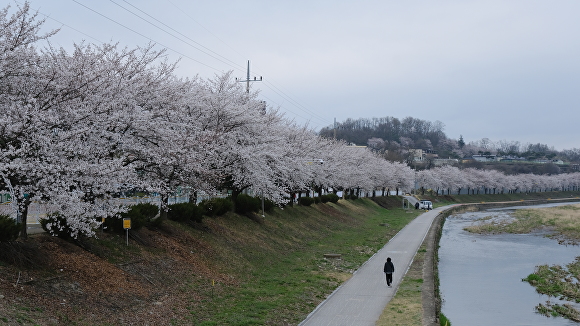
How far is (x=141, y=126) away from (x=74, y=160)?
11.2 ft

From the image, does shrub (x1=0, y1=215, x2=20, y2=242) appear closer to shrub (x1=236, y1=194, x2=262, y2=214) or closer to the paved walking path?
the paved walking path

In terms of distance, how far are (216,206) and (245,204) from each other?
383 cm

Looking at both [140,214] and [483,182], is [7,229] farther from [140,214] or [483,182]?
[483,182]

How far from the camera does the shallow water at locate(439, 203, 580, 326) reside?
17016 mm

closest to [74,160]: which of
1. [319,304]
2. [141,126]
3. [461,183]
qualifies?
[141,126]

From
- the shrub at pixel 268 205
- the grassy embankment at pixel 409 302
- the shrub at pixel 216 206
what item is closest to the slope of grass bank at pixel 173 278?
the shrub at pixel 216 206

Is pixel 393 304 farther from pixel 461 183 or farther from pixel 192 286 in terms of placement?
pixel 461 183

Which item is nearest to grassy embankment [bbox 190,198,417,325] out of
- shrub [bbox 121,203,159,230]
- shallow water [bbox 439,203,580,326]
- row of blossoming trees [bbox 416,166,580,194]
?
shrub [bbox 121,203,159,230]

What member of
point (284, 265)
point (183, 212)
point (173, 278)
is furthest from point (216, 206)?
point (173, 278)

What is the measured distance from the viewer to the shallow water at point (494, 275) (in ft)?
55.8

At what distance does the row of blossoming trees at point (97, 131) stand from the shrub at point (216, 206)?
158cm

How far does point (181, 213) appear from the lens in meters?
19.9

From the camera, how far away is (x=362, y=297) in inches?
623

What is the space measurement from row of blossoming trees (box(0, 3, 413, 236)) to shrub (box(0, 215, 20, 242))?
0.44 metres
